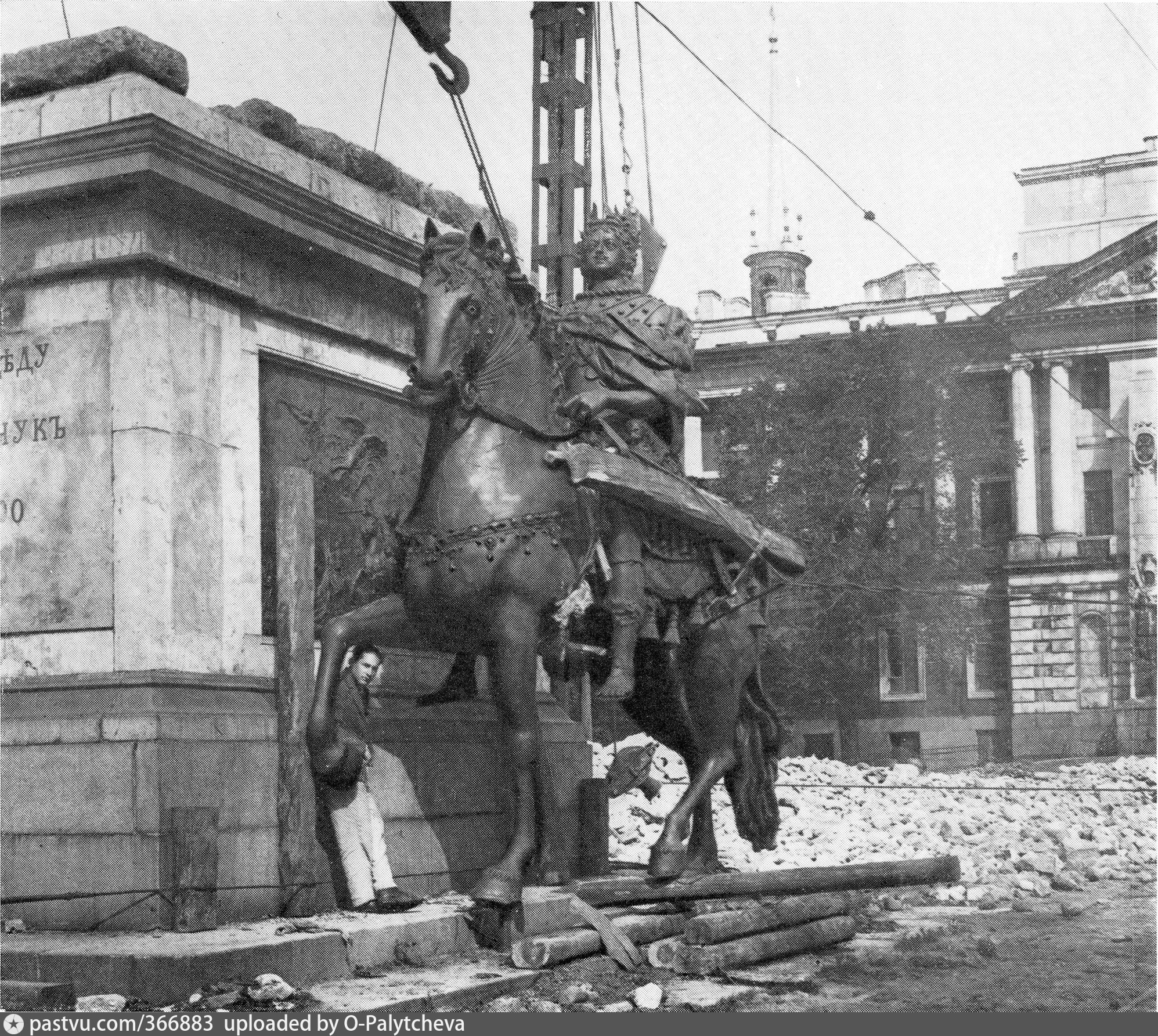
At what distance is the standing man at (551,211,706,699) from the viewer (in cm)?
976

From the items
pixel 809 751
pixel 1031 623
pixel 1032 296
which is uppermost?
pixel 1032 296

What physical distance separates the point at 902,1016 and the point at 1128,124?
7.07m

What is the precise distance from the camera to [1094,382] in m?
54.1

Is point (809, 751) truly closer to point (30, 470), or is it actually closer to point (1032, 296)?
point (1032, 296)

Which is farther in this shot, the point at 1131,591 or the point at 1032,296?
the point at 1032,296

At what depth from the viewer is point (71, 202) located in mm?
8789

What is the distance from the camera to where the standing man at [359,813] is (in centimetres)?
849

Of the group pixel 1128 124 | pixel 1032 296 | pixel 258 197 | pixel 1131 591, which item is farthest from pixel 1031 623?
pixel 258 197

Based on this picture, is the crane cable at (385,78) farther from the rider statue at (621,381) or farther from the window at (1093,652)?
the window at (1093,652)

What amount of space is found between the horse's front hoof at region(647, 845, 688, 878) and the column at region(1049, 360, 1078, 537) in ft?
142

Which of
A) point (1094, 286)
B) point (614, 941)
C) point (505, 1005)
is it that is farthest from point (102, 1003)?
point (1094, 286)

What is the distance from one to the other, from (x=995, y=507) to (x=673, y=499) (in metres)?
45.7

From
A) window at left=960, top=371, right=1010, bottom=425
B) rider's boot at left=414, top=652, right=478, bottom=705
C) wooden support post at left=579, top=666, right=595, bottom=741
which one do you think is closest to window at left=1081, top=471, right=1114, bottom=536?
window at left=960, top=371, right=1010, bottom=425

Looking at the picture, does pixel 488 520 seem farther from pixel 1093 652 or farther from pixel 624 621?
pixel 1093 652
